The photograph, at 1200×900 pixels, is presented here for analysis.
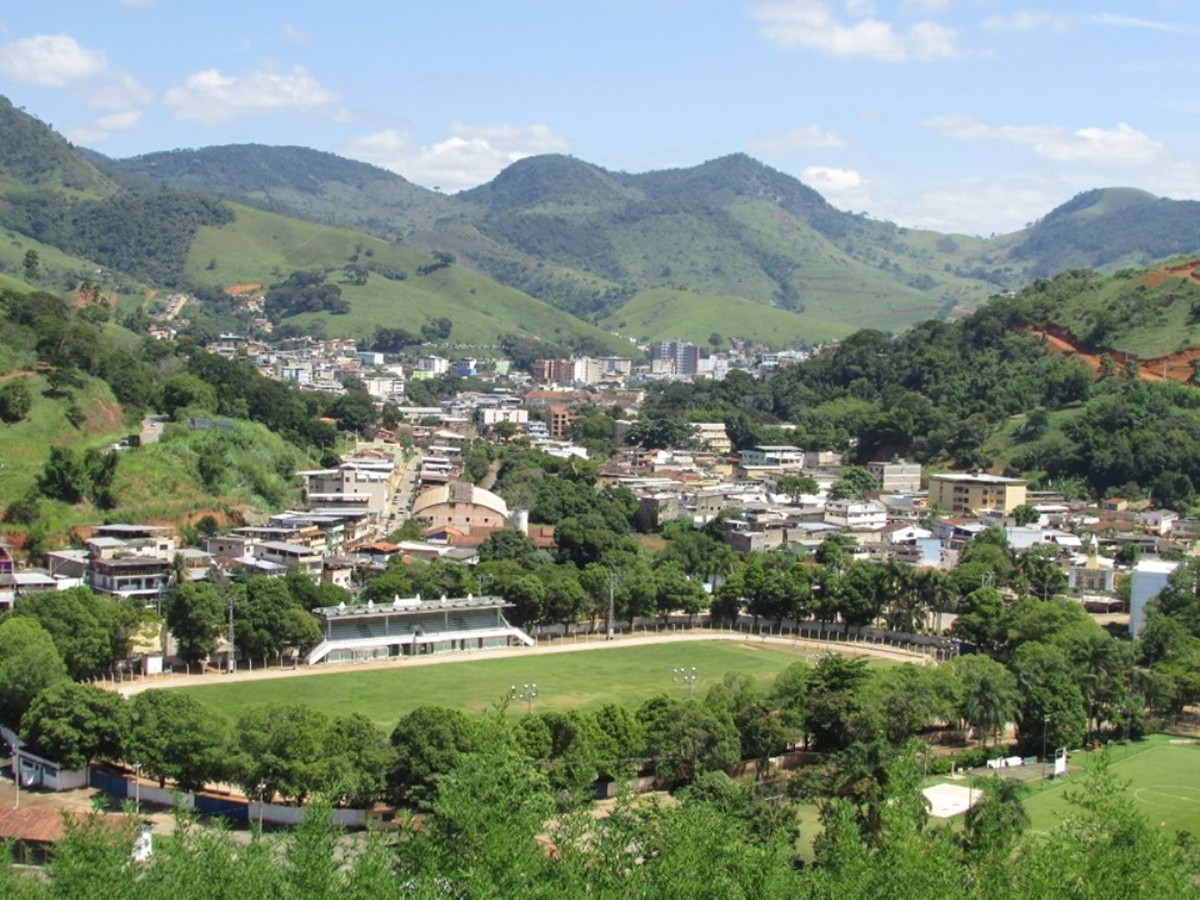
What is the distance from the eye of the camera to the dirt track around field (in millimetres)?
37906

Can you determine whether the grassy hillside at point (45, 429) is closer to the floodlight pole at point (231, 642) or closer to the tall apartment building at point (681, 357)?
the floodlight pole at point (231, 642)

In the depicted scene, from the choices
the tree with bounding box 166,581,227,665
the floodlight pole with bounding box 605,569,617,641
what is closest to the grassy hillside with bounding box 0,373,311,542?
the tree with bounding box 166,581,227,665

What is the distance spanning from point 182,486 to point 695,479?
90.8 ft

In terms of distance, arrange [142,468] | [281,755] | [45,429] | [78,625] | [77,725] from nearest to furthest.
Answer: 1. [281,755]
2. [77,725]
3. [78,625]
4. [45,429]
5. [142,468]

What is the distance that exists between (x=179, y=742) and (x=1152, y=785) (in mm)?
19339

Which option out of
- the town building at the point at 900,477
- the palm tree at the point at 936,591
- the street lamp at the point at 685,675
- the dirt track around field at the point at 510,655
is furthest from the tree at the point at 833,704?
the town building at the point at 900,477

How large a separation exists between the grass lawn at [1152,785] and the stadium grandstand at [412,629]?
18144 millimetres

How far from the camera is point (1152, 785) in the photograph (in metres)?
30.9

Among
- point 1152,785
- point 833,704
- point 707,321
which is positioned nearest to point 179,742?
point 833,704

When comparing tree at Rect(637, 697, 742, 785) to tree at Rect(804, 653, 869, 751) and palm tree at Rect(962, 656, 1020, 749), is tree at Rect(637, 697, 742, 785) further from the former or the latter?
palm tree at Rect(962, 656, 1020, 749)

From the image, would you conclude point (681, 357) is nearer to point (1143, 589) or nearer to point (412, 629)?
point (1143, 589)

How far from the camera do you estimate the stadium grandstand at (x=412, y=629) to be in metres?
42.2

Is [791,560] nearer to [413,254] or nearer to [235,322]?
[235,322]

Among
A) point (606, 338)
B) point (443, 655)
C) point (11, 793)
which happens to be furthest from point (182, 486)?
point (606, 338)
